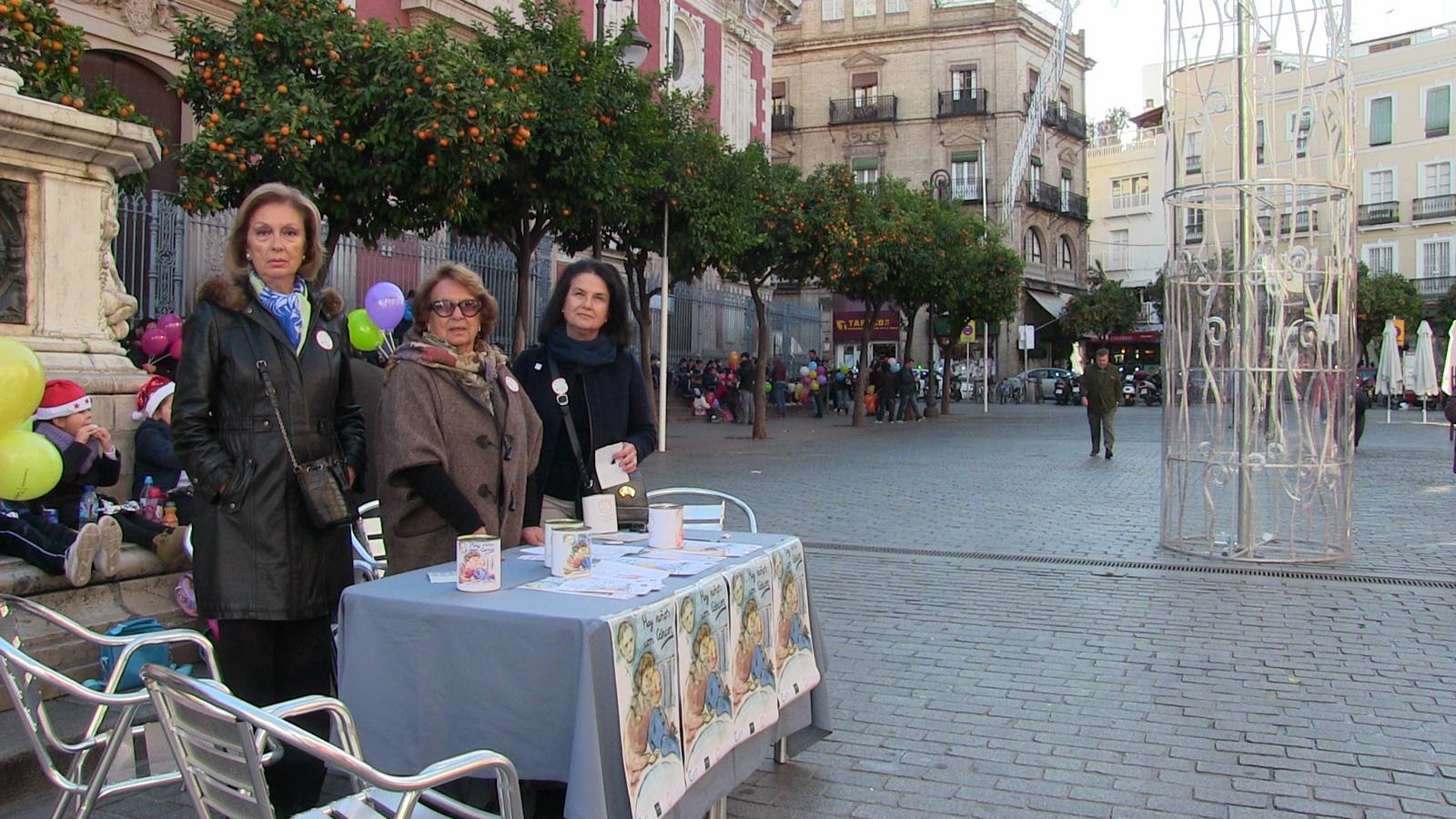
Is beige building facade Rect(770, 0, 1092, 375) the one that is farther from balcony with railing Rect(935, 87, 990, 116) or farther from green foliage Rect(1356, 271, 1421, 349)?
green foliage Rect(1356, 271, 1421, 349)

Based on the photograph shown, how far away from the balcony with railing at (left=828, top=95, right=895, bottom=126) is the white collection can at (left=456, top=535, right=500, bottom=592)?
49.7 m

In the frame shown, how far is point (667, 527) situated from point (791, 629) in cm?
58

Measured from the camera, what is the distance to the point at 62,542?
4.55 m

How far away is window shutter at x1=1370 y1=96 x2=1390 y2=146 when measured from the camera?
46438mm

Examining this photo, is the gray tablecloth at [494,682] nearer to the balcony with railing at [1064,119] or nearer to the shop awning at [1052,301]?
the balcony with railing at [1064,119]

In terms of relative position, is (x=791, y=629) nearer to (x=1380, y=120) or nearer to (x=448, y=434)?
(x=448, y=434)

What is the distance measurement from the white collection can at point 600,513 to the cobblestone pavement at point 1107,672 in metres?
1.03

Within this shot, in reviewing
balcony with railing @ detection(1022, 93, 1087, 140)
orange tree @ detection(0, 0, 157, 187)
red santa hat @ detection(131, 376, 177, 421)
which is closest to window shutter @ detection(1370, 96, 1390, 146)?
balcony with railing @ detection(1022, 93, 1087, 140)

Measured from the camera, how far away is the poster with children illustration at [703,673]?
315 centimetres

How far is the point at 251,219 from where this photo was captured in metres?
3.38

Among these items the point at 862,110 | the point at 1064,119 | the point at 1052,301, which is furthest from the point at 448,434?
the point at 1064,119

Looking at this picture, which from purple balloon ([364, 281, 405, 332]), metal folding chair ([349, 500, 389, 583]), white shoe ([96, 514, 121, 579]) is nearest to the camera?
white shoe ([96, 514, 121, 579])

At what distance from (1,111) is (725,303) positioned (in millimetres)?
26592

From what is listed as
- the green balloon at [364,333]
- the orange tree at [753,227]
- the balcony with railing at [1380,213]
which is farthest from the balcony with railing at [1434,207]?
the green balloon at [364,333]
